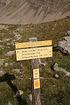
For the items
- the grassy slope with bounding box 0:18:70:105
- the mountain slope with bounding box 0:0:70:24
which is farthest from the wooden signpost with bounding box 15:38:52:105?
the mountain slope with bounding box 0:0:70:24

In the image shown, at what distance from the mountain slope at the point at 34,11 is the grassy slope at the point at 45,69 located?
0.59 m

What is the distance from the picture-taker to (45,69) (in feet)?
36.5

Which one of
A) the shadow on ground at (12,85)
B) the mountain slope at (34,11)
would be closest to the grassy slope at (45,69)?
the shadow on ground at (12,85)

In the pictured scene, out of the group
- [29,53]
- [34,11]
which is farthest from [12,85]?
[34,11]

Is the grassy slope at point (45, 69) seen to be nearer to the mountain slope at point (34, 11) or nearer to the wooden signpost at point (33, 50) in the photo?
the mountain slope at point (34, 11)

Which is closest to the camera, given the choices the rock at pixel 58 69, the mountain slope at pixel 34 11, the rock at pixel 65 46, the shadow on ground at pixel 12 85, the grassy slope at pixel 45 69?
the shadow on ground at pixel 12 85

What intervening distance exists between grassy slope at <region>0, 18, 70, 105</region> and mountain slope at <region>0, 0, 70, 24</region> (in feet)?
1.93

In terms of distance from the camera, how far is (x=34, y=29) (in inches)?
656

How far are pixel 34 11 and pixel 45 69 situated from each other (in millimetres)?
7225

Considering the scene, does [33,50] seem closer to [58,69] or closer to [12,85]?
[12,85]

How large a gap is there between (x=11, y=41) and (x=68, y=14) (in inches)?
171

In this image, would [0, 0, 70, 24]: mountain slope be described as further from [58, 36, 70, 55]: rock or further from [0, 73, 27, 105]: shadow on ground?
[0, 73, 27, 105]: shadow on ground

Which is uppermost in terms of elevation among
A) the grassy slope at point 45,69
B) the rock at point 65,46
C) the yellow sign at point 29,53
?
the yellow sign at point 29,53

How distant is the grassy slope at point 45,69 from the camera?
9000mm
